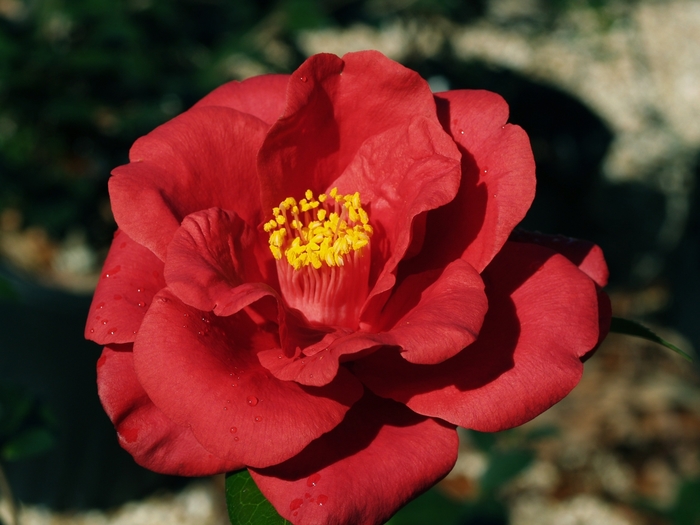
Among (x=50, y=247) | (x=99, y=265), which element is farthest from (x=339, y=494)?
(x=50, y=247)

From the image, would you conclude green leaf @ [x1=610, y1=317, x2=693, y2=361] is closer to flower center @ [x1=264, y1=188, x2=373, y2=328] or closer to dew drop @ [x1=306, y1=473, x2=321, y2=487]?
flower center @ [x1=264, y1=188, x2=373, y2=328]

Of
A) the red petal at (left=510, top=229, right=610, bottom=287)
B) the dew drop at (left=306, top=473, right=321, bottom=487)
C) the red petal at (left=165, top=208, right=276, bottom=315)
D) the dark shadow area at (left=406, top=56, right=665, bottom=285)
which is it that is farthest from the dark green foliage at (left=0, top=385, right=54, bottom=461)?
the dark shadow area at (left=406, top=56, right=665, bottom=285)

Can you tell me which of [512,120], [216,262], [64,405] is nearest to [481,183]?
[216,262]

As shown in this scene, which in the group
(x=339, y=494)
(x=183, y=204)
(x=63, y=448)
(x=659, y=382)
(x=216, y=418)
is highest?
(x=183, y=204)

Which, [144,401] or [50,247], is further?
[50,247]

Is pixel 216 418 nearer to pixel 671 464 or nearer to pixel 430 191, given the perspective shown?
pixel 430 191

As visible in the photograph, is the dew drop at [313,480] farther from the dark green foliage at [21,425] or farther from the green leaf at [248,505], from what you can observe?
the dark green foliage at [21,425]
